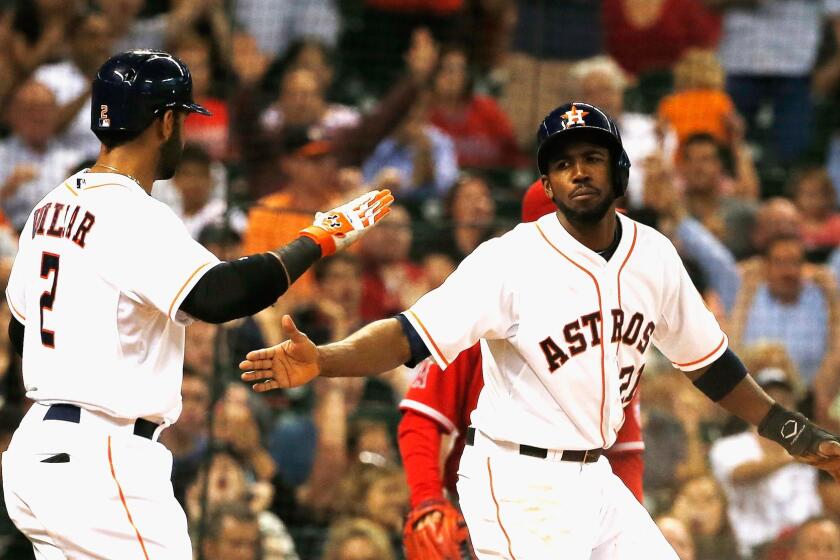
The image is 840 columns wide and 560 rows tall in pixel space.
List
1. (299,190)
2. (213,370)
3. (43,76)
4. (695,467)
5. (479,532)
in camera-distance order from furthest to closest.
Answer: (43,76) < (299,190) < (695,467) < (213,370) < (479,532)

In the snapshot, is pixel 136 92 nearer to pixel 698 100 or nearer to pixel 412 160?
pixel 412 160

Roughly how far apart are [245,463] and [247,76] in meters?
2.38

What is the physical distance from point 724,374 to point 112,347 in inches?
66.5

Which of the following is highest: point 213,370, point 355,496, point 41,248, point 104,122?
point 104,122

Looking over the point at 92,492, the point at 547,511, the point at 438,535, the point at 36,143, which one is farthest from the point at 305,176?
the point at 92,492

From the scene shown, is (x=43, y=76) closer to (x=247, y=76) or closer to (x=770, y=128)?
(x=247, y=76)

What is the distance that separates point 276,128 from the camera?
704 centimetres

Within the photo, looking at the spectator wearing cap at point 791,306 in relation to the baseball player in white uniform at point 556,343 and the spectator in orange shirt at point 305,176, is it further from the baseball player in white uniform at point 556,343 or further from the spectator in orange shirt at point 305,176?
the baseball player in white uniform at point 556,343

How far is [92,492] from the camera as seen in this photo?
3.08 meters

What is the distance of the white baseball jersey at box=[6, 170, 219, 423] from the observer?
3.10 metres

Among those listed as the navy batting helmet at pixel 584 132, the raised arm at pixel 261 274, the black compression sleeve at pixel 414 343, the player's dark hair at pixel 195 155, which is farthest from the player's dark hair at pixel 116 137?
the player's dark hair at pixel 195 155

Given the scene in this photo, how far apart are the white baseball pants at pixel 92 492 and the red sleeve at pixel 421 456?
90cm

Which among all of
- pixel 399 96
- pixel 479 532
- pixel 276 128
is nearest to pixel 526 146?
pixel 399 96

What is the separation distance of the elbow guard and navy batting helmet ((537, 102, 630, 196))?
62 cm
